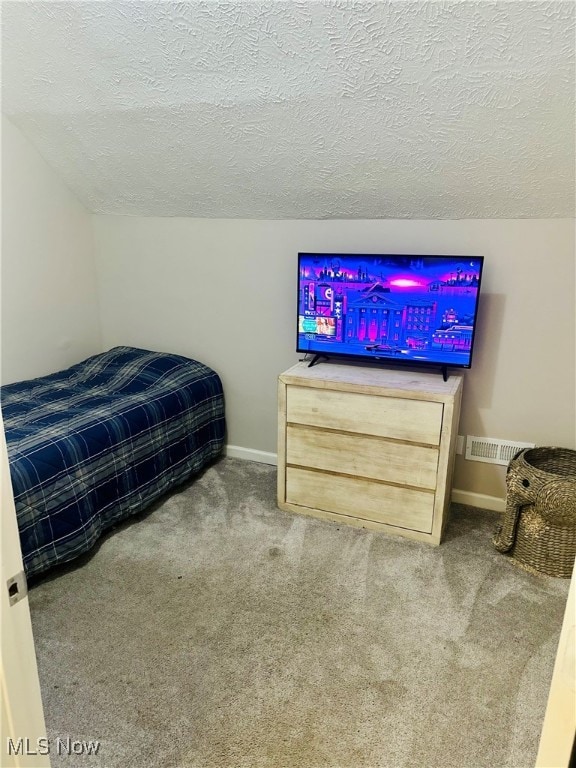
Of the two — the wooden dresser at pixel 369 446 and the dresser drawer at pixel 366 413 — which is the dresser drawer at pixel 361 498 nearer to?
the wooden dresser at pixel 369 446

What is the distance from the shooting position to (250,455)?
10.3 feet

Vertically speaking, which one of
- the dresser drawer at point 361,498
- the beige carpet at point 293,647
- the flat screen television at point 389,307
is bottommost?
the beige carpet at point 293,647

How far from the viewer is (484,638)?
5.86 ft

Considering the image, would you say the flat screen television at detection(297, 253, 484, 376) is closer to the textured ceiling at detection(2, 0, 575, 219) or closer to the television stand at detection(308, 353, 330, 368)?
the television stand at detection(308, 353, 330, 368)

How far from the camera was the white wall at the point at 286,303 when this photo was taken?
2.33 metres

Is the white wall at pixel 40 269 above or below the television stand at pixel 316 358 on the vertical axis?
above

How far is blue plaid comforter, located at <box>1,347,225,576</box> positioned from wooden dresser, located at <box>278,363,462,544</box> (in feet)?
1.98

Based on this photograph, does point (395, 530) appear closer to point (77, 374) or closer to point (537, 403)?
point (537, 403)

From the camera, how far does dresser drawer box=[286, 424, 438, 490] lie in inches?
89.5

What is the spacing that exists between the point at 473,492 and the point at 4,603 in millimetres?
2372

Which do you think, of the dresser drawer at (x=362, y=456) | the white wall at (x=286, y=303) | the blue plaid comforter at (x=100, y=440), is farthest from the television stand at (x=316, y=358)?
the blue plaid comforter at (x=100, y=440)

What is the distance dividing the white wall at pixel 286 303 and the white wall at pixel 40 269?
14cm

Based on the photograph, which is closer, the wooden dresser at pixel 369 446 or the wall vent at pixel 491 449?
the wooden dresser at pixel 369 446

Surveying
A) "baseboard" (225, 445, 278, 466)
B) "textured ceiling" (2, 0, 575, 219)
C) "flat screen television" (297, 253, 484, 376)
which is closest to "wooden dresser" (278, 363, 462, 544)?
"flat screen television" (297, 253, 484, 376)
